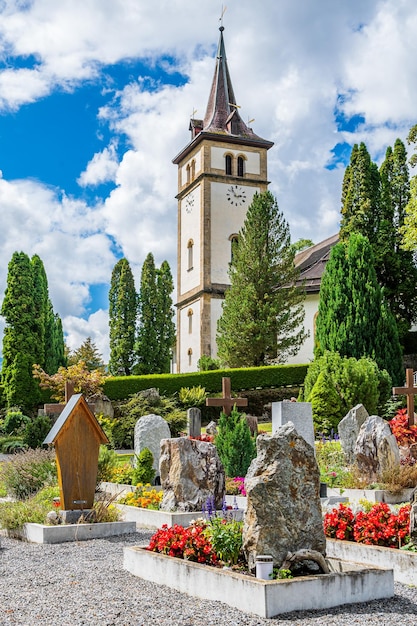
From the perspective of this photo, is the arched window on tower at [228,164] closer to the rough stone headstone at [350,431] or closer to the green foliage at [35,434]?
the green foliage at [35,434]

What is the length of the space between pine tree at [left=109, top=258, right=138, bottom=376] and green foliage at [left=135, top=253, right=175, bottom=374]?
21.6 inches

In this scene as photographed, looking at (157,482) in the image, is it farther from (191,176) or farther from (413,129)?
(191,176)

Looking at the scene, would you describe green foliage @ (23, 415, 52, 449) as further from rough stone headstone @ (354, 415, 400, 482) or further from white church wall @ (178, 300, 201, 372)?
white church wall @ (178, 300, 201, 372)

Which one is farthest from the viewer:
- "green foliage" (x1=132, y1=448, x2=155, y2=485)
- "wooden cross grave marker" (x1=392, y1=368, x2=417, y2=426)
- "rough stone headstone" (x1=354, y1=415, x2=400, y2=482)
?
"wooden cross grave marker" (x1=392, y1=368, x2=417, y2=426)

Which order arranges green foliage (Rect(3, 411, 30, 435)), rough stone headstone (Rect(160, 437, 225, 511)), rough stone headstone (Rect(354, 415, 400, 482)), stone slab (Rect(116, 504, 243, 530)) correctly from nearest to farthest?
stone slab (Rect(116, 504, 243, 530)), rough stone headstone (Rect(160, 437, 225, 511)), rough stone headstone (Rect(354, 415, 400, 482)), green foliage (Rect(3, 411, 30, 435))

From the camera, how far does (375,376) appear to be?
23.2m

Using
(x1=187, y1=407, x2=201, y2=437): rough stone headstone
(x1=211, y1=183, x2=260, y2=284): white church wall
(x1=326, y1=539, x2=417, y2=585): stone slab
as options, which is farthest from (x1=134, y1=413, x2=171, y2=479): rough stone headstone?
(x1=211, y1=183, x2=260, y2=284): white church wall

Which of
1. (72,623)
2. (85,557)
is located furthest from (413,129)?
(72,623)

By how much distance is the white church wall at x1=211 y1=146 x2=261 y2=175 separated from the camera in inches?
1682

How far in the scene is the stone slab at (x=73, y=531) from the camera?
9219mm

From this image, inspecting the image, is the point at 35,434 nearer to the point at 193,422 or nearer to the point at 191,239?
the point at 193,422

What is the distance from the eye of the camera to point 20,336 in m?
33.8

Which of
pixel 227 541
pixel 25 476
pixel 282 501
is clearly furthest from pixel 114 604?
pixel 25 476

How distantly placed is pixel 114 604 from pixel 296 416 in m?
6.86
